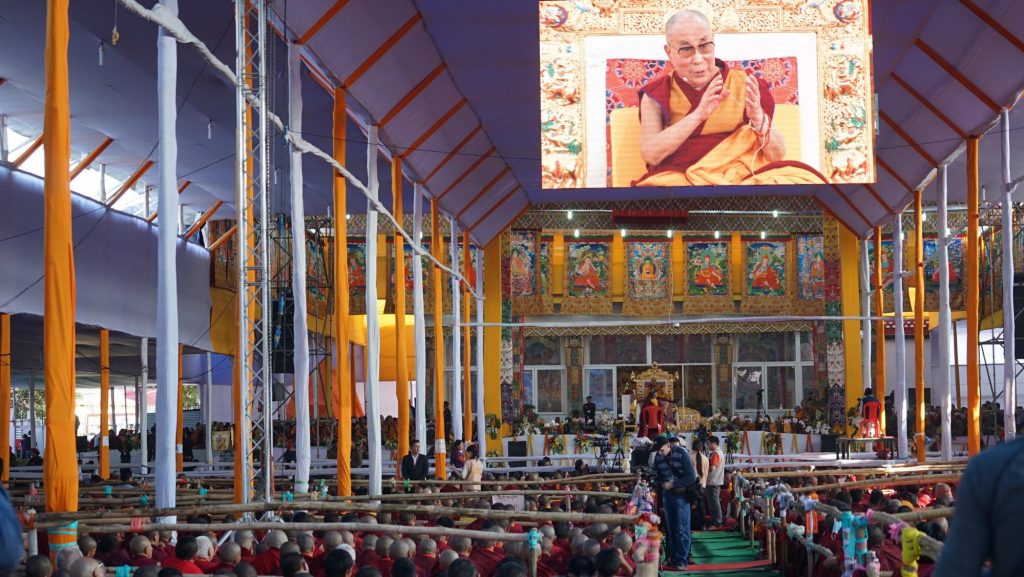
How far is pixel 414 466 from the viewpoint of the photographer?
2080cm

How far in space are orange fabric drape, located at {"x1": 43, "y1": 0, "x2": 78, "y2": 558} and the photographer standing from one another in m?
7.35

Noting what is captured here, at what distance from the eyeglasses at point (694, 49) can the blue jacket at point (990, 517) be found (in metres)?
16.9

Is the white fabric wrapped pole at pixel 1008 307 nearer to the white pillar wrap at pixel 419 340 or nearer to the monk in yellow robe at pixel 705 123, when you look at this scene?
the monk in yellow robe at pixel 705 123

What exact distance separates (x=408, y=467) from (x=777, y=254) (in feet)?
70.9

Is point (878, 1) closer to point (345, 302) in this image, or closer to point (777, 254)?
point (345, 302)

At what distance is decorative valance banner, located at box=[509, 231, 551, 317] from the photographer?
129 ft

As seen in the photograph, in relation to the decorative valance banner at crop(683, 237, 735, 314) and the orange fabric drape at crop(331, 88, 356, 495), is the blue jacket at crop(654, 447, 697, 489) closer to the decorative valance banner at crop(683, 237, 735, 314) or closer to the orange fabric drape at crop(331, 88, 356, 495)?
the orange fabric drape at crop(331, 88, 356, 495)

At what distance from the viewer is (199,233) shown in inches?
1431

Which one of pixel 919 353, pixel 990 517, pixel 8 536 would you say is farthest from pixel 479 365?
pixel 990 517

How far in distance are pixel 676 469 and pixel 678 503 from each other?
1.34 feet

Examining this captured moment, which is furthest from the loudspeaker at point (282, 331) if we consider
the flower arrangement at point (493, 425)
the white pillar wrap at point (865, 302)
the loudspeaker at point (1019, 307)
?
the loudspeaker at point (1019, 307)

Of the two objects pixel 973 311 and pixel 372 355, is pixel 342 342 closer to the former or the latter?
pixel 372 355

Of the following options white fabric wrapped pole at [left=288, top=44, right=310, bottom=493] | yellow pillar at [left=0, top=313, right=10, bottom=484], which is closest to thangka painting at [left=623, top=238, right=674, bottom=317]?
yellow pillar at [left=0, top=313, right=10, bottom=484]

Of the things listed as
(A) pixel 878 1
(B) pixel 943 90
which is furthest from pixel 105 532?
(B) pixel 943 90
